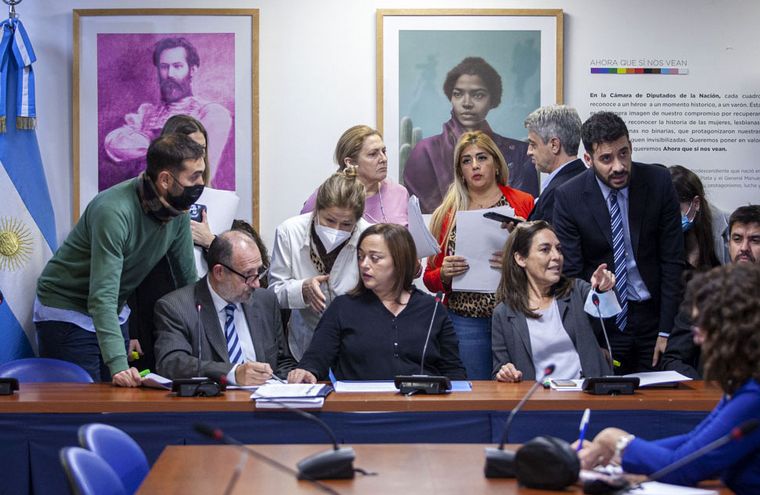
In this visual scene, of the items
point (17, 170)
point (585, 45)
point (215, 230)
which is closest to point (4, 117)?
point (17, 170)

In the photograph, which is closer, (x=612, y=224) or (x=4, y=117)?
(x=612, y=224)

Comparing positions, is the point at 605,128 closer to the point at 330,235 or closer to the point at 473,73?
the point at 330,235

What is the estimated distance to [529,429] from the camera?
3521 millimetres

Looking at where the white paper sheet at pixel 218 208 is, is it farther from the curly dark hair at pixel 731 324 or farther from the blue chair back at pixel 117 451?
the curly dark hair at pixel 731 324

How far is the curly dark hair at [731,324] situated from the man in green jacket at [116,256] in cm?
225

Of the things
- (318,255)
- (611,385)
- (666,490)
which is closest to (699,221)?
(611,385)

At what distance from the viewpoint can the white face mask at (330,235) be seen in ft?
14.6

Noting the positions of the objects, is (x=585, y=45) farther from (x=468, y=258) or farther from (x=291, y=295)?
(x=291, y=295)

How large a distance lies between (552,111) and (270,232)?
5.69 ft

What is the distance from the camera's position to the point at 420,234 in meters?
4.44

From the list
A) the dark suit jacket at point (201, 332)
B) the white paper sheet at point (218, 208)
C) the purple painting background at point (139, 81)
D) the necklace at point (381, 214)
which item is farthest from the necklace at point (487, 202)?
the purple painting background at point (139, 81)

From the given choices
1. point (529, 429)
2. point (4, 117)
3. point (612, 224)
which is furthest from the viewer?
point (4, 117)

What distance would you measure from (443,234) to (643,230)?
0.94m

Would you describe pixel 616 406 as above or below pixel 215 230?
below
